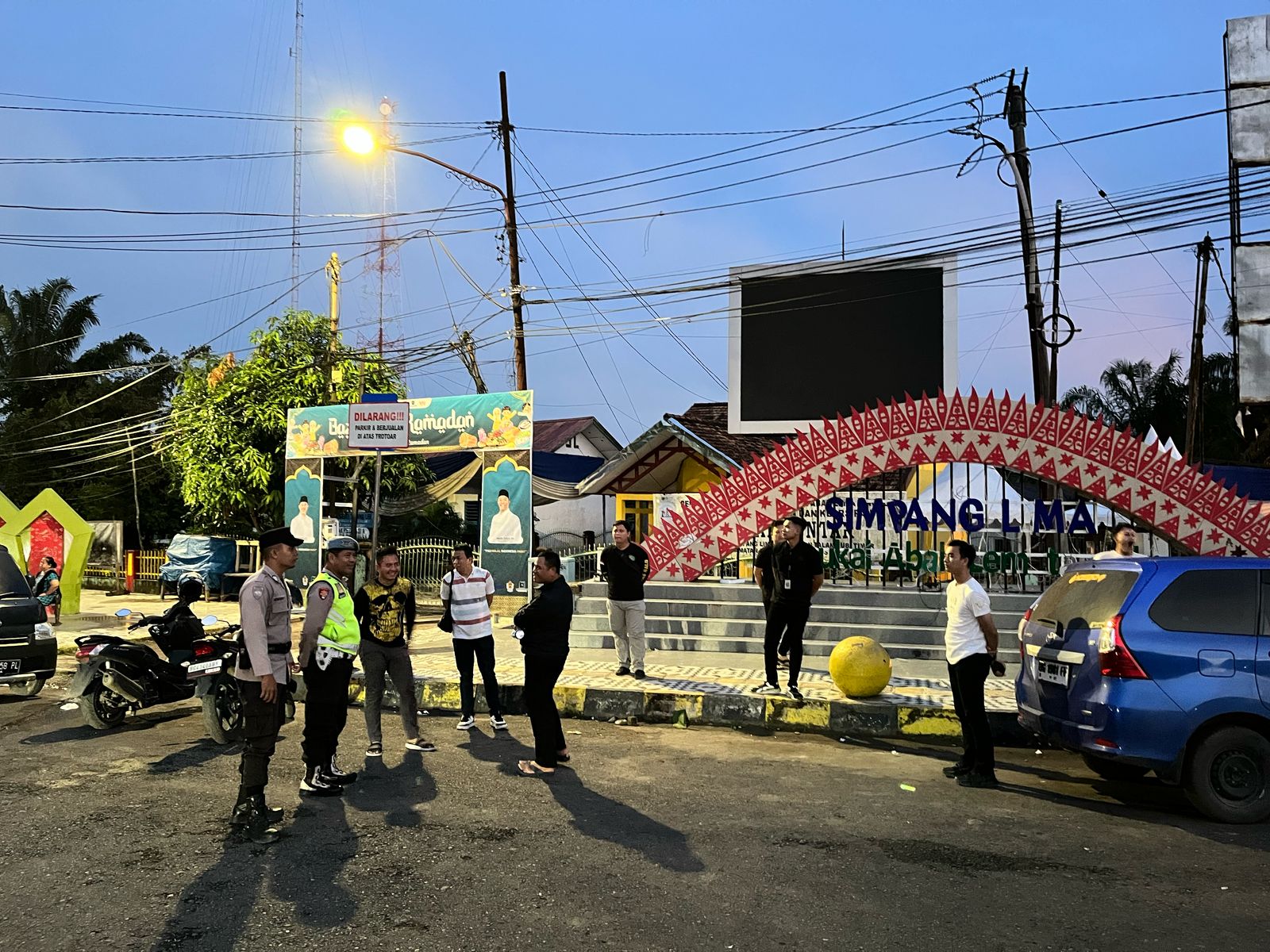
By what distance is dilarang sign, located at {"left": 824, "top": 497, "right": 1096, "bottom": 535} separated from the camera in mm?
13945

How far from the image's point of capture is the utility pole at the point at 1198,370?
1118 inches

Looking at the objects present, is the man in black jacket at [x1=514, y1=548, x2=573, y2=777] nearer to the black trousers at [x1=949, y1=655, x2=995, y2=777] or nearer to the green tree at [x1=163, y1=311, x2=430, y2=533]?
the black trousers at [x1=949, y1=655, x2=995, y2=777]

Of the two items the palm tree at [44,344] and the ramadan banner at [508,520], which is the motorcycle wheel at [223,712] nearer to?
the ramadan banner at [508,520]

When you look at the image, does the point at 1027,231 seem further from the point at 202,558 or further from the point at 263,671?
the point at 202,558

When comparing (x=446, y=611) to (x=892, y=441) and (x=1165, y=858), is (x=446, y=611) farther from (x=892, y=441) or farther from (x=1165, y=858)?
(x=892, y=441)

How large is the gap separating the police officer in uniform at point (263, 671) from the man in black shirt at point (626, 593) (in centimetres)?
499

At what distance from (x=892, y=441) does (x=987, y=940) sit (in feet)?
33.5

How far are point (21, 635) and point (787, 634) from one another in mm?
7708

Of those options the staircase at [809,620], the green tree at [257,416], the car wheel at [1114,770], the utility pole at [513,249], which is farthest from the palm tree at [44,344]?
the car wheel at [1114,770]

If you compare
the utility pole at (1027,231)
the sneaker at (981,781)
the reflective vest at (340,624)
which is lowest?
the sneaker at (981,781)

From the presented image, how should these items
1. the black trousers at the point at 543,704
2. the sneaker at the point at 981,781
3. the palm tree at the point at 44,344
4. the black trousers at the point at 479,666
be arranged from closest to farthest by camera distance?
the sneaker at the point at 981,781, the black trousers at the point at 543,704, the black trousers at the point at 479,666, the palm tree at the point at 44,344

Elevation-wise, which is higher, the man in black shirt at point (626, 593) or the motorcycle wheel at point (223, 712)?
the man in black shirt at point (626, 593)

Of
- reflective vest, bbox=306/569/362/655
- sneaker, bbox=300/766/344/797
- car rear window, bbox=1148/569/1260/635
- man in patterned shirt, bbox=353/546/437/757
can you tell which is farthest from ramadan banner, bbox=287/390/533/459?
car rear window, bbox=1148/569/1260/635

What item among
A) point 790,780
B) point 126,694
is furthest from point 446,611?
point 790,780
